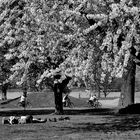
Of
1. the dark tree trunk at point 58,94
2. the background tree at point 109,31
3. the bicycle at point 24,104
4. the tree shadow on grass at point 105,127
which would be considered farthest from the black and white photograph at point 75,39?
the bicycle at point 24,104

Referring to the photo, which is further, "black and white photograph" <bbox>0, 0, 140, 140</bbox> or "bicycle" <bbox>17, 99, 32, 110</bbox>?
"bicycle" <bbox>17, 99, 32, 110</bbox>

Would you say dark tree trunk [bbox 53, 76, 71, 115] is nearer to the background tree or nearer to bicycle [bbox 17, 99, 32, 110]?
bicycle [bbox 17, 99, 32, 110]

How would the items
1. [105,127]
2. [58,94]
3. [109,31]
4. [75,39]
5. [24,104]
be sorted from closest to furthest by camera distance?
[109,31], [75,39], [105,127], [58,94], [24,104]

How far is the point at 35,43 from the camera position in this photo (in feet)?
52.6

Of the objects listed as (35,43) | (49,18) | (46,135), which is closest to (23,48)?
(35,43)

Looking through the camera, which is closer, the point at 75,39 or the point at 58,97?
the point at 75,39

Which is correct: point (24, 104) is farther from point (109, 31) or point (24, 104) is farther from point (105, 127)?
point (109, 31)

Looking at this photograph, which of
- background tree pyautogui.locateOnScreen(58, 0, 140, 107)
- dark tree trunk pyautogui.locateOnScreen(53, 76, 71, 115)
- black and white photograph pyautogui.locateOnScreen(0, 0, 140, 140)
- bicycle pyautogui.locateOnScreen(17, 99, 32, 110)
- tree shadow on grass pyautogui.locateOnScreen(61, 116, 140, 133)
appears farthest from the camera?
bicycle pyautogui.locateOnScreen(17, 99, 32, 110)

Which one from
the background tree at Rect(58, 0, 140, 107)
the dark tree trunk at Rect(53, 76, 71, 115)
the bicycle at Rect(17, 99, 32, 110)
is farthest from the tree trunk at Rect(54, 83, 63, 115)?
the background tree at Rect(58, 0, 140, 107)

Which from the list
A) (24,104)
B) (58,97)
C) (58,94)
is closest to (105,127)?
(58,94)

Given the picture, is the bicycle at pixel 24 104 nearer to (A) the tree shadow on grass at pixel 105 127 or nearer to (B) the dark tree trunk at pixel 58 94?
(B) the dark tree trunk at pixel 58 94

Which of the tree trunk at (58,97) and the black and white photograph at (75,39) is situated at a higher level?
the black and white photograph at (75,39)

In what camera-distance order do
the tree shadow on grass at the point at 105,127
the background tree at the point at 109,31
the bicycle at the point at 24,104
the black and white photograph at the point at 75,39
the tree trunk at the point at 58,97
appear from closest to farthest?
the background tree at the point at 109,31 → the black and white photograph at the point at 75,39 → the tree shadow on grass at the point at 105,127 → the tree trunk at the point at 58,97 → the bicycle at the point at 24,104

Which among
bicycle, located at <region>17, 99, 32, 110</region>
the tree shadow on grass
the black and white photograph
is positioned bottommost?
the tree shadow on grass
